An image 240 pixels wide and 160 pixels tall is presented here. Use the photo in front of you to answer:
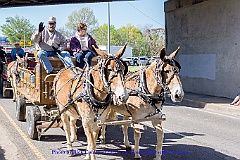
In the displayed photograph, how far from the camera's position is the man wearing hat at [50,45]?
823 cm

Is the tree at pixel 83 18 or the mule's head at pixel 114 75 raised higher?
the tree at pixel 83 18

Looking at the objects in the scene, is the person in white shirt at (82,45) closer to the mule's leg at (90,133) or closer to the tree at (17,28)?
the mule's leg at (90,133)

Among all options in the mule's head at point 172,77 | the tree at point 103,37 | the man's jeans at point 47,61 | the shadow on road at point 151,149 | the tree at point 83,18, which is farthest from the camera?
the tree at point 103,37

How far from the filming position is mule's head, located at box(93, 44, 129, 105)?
5410 millimetres

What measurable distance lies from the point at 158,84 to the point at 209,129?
15.2ft

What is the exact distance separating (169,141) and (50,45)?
359 cm

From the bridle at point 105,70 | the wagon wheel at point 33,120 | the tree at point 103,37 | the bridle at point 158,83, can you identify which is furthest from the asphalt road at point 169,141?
the tree at point 103,37

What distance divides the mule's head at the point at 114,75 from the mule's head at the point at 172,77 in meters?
0.78

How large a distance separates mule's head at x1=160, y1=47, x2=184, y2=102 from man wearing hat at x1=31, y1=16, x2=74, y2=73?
2666 millimetres

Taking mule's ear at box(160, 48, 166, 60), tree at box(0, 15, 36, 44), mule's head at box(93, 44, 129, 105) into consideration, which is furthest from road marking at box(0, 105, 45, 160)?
tree at box(0, 15, 36, 44)

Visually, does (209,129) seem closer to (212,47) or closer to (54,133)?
(54,133)

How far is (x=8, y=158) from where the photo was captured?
721 cm

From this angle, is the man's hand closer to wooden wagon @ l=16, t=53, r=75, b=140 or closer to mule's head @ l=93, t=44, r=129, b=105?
wooden wagon @ l=16, t=53, r=75, b=140

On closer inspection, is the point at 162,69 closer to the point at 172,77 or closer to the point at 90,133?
the point at 172,77
